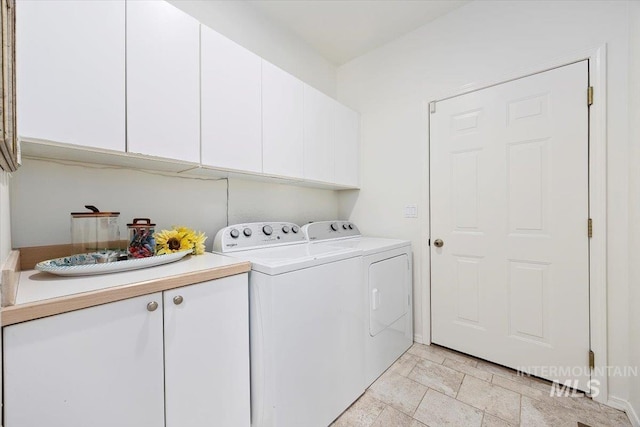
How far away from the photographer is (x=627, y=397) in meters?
1.42

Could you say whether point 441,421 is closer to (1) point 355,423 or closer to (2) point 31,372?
(1) point 355,423

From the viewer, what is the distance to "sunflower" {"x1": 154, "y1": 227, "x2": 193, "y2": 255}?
1283mm

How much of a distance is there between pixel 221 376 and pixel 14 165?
41.6 inches

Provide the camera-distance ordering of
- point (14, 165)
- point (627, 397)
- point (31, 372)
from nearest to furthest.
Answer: point (31, 372)
point (14, 165)
point (627, 397)

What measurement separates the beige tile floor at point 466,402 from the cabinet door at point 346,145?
1619 mm

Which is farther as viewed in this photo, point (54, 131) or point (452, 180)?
point (452, 180)

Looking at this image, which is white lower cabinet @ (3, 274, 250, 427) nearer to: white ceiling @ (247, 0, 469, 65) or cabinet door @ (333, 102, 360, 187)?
cabinet door @ (333, 102, 360, 187)

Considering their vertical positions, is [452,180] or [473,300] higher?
[452,180]

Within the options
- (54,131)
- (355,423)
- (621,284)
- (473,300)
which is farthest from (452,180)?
(54,131)

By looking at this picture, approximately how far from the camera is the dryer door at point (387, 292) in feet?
5.61

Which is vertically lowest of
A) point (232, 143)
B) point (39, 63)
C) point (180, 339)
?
point (180, 339)
